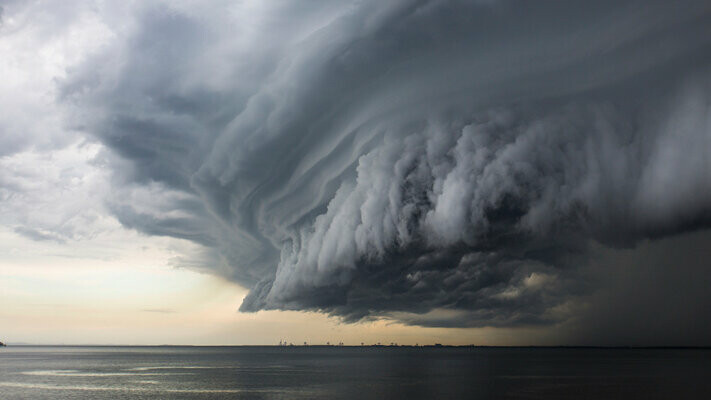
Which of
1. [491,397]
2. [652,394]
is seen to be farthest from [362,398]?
[652,394]

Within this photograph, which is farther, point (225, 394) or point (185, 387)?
point (185, 387)

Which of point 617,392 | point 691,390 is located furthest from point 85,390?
point 691,390

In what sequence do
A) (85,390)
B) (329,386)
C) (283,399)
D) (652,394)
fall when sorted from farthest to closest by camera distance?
(329,386) < (85,390) < (652,394) < (283,399)

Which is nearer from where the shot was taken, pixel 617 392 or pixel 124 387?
pixel 617 392

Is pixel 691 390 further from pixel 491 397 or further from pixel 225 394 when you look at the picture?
pixel 225 394

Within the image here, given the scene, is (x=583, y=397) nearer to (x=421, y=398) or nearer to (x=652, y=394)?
(x=652, y=394)

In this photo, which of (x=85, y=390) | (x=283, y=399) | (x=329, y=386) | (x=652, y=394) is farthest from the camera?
(x=329, y=386)

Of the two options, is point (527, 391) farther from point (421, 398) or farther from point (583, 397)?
point (421, 398)

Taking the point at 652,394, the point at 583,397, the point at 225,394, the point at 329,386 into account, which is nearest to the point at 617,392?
the point at 652,394

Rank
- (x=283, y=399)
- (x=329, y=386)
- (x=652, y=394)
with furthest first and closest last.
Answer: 1. (x=329, y=386)
2. (x=652, y=394)
3. (x=283, y=399)
